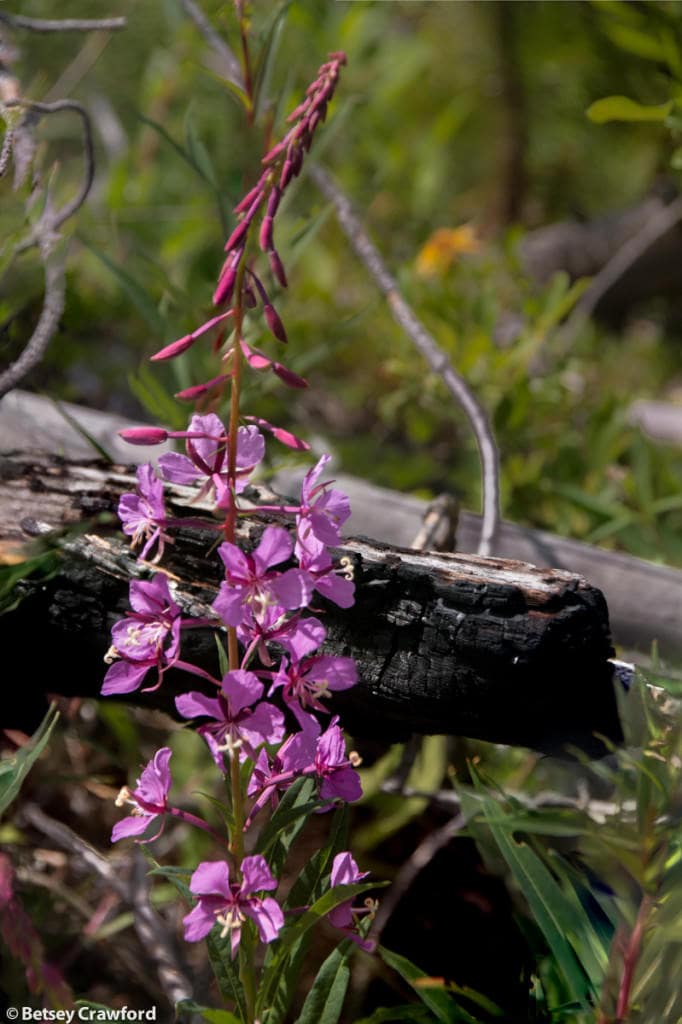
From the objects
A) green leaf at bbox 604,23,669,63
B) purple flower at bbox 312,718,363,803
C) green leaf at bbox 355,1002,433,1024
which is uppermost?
green leaf at bbox 604,23,669,63

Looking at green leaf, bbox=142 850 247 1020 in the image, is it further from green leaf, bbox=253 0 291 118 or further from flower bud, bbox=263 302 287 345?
green leaf, bbox=253 0 291 118

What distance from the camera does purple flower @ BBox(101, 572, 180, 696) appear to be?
76 cm

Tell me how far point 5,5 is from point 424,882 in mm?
1937

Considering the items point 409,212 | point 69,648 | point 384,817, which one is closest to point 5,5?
point 409,212

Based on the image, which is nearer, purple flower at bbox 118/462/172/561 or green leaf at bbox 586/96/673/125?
purple flower at bbox 118/462/172/561

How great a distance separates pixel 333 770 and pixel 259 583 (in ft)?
0.69

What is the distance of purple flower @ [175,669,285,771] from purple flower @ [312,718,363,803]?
4.0 inches

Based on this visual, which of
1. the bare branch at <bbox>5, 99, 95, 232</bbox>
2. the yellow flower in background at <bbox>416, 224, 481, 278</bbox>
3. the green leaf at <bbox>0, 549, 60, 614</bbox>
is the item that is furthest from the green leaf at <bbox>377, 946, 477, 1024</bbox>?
the yellow flower in background at <bbox>416, 224, 481, 278</bbox>

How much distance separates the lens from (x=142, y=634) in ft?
2.52

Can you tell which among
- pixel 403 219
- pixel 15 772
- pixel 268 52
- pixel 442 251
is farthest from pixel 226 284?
pixel 403 219

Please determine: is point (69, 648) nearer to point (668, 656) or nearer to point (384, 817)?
point (384, 817)

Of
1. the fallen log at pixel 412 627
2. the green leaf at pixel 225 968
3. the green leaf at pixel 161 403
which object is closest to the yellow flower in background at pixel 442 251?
the green leaf at pixel 161 403

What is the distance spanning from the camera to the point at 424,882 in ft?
4.34

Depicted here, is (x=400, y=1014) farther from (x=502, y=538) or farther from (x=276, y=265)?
(x=502, y=538)
